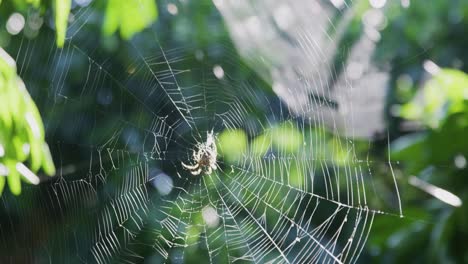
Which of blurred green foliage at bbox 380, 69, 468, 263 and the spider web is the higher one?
the spider web

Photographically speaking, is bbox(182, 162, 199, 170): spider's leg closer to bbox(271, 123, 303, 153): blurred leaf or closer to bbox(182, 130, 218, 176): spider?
bbox(182, 130, 218, 176): spider

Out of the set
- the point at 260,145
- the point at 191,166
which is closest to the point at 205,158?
the point at 191,166

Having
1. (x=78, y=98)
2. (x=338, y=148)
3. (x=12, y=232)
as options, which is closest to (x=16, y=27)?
(x=78, y=98)

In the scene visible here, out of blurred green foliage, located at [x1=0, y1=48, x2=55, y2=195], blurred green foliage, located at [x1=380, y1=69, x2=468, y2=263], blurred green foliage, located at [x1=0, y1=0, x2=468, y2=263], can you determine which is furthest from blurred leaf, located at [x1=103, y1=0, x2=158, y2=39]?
blurred green foliage, located at [x1=380, y1=69, x2=468, y2=263]

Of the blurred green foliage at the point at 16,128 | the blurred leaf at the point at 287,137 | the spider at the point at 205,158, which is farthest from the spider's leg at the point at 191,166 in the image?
the blurred green foliage at the point at 16,128

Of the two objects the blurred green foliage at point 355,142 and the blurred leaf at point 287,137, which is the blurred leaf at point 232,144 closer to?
the blurred green foliage at point 355,142

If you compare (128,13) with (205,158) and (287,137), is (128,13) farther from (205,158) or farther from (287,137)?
(205,158)
